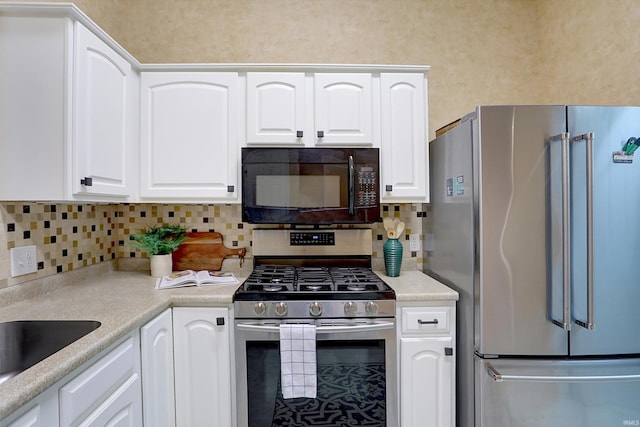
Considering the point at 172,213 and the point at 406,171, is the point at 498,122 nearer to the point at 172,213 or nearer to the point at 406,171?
the point at 406,171

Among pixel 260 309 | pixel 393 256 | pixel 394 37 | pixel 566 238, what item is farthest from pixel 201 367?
pixel 394 37

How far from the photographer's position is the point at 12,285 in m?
1.45

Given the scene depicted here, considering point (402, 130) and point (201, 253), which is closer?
point (402, 130)

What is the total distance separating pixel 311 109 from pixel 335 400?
1.52 meters

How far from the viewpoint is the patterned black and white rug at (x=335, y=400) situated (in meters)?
1.59

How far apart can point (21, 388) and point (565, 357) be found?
76.2 inches

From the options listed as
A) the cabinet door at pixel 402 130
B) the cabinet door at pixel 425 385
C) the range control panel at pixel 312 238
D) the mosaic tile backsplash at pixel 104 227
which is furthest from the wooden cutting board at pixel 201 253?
the cabinet door at pixel 425 385

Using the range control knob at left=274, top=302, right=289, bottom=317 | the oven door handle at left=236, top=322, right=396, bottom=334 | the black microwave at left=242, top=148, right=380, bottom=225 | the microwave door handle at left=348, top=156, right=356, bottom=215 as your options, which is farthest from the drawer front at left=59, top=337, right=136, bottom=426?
the microwave door handle at left=348, top=156, right=356, bottom=215

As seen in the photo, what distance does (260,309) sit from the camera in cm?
161

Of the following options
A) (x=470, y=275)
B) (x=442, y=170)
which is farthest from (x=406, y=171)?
(x=470, y=275)

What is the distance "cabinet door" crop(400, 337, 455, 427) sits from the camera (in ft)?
5.41

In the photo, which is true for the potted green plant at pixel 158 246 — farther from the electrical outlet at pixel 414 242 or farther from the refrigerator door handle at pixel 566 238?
the refrigerator door handle at pixel 566 238

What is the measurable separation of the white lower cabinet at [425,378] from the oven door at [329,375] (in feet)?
0.25

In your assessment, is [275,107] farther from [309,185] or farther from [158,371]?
[158,371]
